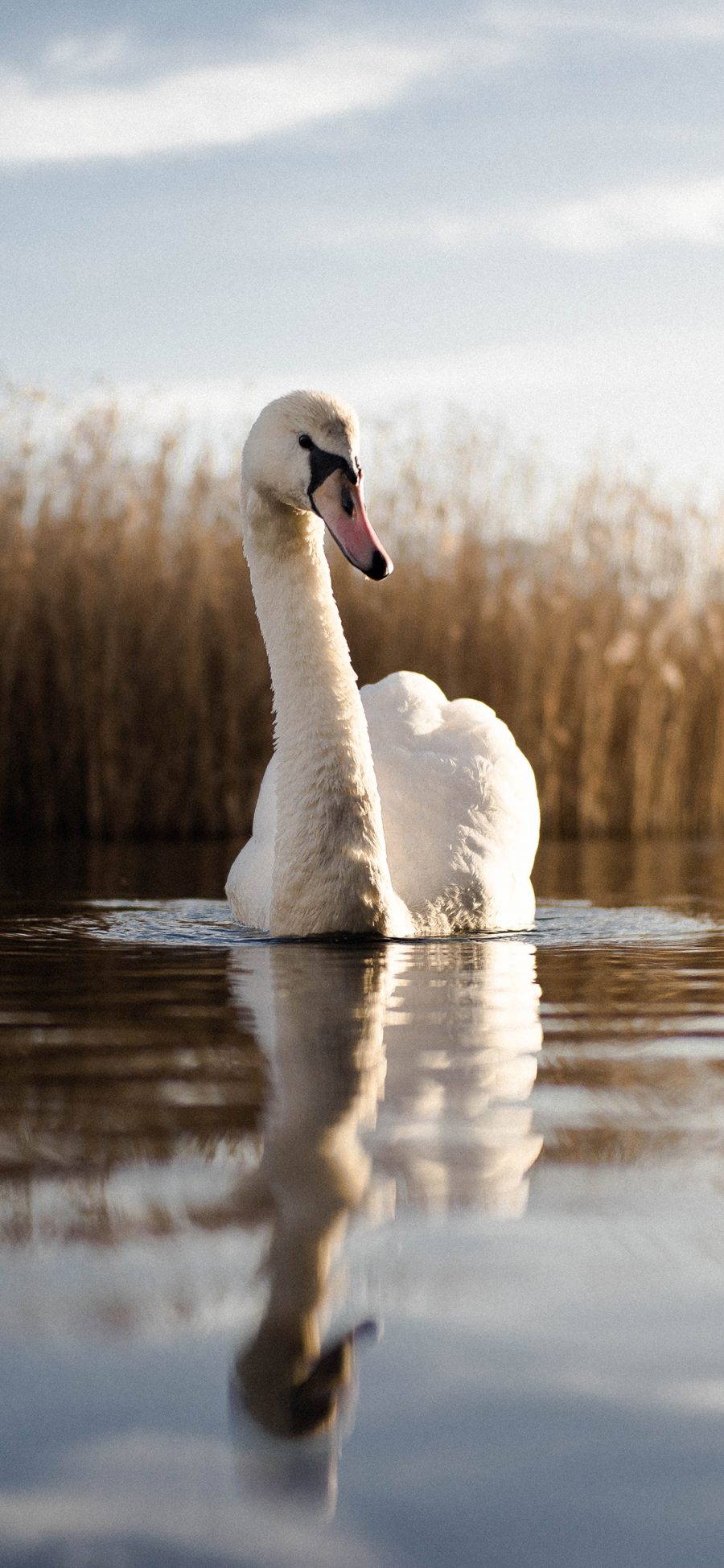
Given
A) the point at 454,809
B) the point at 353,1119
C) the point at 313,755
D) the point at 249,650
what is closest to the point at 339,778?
the point at 313,755

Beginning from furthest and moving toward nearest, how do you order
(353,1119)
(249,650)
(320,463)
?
1. (249,650)
2. (320,463)
3. (353,1119)

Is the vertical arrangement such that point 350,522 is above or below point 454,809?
above

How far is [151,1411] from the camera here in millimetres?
1332

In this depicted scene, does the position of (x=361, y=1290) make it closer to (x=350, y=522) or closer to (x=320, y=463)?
(x=350, y=522)

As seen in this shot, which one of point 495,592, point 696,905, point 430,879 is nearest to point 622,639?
point 495,592

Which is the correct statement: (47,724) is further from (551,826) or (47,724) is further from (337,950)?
(337,950)

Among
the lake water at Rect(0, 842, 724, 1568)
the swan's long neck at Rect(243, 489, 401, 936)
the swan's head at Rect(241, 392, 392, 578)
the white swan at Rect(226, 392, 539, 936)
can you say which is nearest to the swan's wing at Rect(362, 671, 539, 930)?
the white swan at Rect(226, 392, 539, 936)

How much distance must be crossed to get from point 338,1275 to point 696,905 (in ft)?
15.3

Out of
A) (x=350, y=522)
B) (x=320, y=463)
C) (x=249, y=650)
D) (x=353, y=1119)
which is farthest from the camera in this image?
(x=249, y=650)

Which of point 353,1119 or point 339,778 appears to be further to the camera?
point 339,778

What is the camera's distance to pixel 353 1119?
7.56 ft

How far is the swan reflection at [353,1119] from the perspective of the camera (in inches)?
56.9

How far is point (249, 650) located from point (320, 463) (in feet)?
20.9

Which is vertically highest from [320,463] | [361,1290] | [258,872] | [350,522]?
[320,463]
